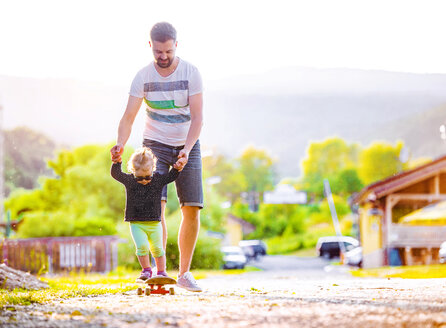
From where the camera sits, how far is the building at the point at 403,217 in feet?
85.7

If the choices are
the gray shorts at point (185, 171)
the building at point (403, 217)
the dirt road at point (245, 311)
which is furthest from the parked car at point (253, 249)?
the dirt road at point (245, 311)

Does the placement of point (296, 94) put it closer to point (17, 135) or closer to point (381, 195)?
point (17, 135)

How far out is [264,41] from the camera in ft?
299

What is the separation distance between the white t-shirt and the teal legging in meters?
0.62

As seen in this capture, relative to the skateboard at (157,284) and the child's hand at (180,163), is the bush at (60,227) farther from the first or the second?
the skateboard at (157,284)

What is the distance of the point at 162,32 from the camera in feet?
16.7

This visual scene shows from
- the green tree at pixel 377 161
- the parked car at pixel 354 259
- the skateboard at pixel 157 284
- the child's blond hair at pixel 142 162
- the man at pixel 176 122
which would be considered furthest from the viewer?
the green tree at pixel 377 161

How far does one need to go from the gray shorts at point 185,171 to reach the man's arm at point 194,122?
0.60ft

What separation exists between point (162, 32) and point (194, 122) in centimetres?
66

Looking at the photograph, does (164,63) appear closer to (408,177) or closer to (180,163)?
(180,163)

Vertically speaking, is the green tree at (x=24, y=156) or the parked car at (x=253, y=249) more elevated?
the green tree at (x=24, y=156)

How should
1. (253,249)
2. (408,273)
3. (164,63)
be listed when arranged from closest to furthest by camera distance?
(164,63)
(408,273)
(253,249)

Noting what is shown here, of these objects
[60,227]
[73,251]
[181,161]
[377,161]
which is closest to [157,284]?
[181,161]

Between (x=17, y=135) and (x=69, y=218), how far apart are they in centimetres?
3923
